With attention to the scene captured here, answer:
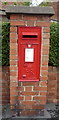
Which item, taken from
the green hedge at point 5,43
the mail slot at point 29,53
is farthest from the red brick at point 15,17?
the green hedge at point 5,43

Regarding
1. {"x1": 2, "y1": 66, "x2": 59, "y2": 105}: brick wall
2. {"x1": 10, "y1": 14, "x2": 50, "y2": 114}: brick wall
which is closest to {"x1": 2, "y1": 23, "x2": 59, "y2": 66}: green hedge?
{"x1": 2, "y1": 66, "x2": 59, "y2": 105}: brick wall

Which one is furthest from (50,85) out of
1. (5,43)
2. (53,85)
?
(5,43)

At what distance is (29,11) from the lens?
291 cm

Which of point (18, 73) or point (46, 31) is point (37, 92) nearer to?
point (18, 73)

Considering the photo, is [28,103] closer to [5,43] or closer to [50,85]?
[50,85]

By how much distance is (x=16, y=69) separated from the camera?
3.06m

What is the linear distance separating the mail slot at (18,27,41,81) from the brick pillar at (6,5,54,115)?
0.22ft

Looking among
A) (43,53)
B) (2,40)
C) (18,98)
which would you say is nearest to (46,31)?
(43,53)

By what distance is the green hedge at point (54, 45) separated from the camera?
3.67 metres

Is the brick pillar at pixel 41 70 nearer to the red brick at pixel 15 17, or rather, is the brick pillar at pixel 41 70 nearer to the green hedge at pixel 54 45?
the red brick at pixel 15 17

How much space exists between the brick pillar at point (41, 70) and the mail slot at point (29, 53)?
67 millimetres

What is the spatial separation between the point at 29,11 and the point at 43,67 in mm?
1060

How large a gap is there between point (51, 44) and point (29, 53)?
0.91m

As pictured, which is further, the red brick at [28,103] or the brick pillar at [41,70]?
the red brick at [28,103]
